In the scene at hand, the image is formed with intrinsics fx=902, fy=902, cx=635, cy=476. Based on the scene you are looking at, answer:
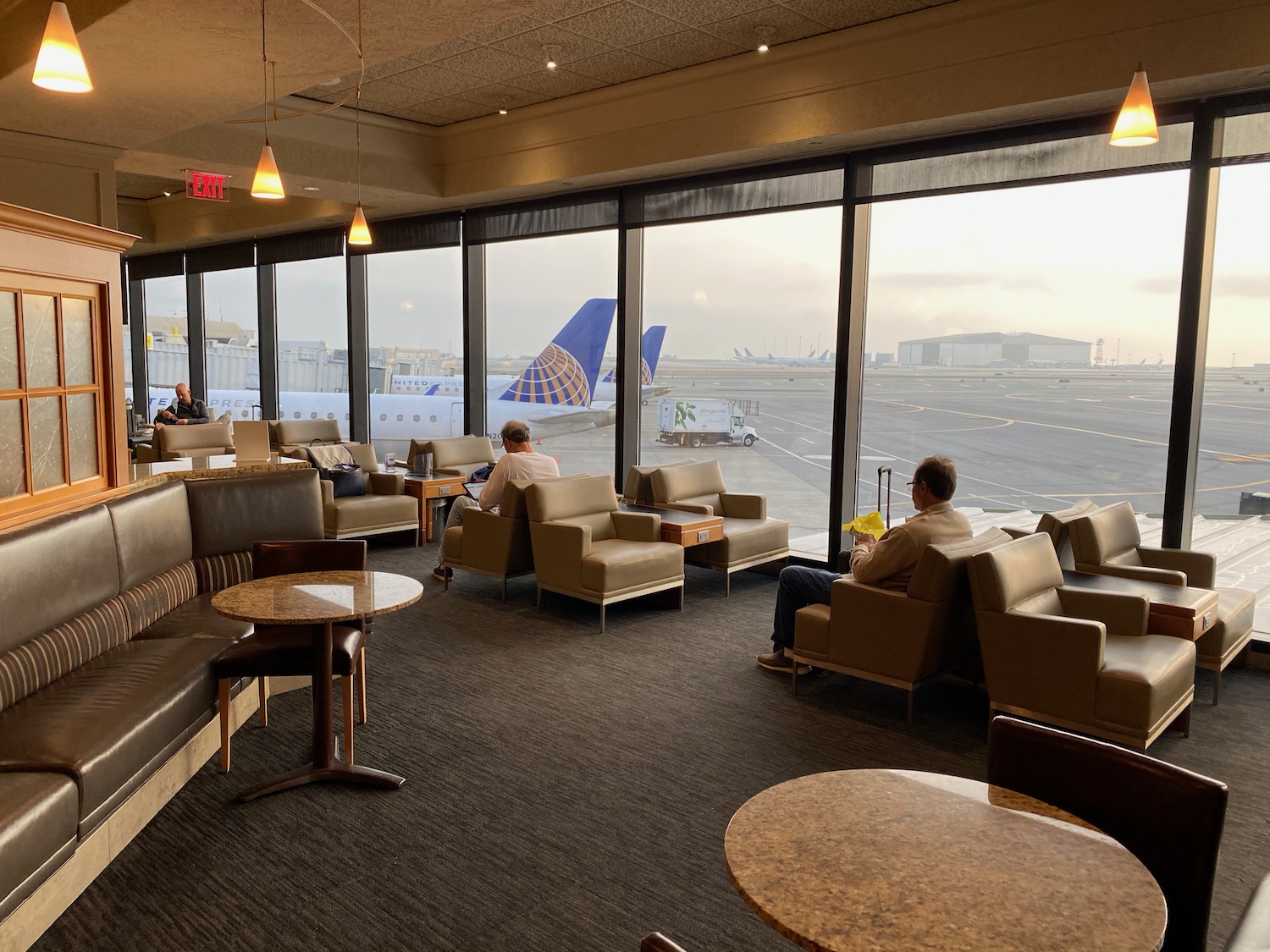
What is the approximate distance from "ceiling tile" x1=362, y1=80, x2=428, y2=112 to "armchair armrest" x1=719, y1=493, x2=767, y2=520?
4.39 metres

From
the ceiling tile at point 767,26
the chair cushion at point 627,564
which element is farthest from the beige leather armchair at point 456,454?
the ceiling tile at point 767,26

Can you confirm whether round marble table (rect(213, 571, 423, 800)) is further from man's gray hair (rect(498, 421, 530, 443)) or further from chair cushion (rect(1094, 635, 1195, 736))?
man's gray hair (rect(498, 421, 530, 443))

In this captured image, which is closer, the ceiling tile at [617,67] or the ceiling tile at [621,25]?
the ceiling tile at [621,25]

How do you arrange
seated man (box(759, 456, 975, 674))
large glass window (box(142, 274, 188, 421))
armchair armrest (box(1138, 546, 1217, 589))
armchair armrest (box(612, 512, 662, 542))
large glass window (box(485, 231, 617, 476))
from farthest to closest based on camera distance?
large glass window (box(142, 274, 188, 421)), large glass window (box(485, 231, 617, 476)), armchair armrest (box(612, 512, 662, 542)), armchair armrest (box(1138, 546, 1217, 589)), seated man (box(759, 456, 975, 674))

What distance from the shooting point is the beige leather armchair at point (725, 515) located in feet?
22.9

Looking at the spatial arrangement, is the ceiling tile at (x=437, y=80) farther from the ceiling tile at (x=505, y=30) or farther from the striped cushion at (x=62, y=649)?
the striped cushion at (x=62, y=649)

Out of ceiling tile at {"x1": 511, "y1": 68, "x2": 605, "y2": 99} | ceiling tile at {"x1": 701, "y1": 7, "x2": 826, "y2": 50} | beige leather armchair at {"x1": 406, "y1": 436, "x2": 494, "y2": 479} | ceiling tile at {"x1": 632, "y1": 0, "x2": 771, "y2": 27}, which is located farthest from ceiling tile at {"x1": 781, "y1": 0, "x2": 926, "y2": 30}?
beige leather armchair at {"x1": 406, "y1": 436, "x2": 494, "y2": 479}

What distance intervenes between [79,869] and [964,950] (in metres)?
2.82

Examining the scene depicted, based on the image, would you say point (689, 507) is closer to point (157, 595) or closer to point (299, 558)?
point (299, 558)

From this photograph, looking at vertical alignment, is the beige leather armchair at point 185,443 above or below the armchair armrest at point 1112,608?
above

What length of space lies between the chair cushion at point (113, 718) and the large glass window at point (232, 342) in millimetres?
9873

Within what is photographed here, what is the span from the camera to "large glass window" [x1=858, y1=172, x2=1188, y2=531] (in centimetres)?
591

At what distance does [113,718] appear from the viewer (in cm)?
317

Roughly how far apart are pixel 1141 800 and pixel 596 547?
4.56 m
